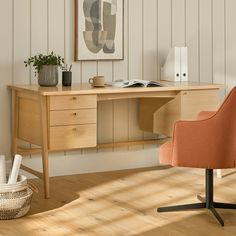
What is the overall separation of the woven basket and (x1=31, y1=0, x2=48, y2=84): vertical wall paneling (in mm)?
1241

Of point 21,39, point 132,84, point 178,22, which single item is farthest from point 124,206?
point 178,22

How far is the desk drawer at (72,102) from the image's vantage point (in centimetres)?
445

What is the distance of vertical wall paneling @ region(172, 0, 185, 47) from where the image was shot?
556 centimetres

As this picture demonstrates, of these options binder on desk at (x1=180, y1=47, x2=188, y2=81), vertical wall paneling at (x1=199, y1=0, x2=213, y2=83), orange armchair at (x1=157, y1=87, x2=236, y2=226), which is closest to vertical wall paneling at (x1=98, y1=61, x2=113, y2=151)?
binder on desk at (x1=180, y1=47, x2=188, y2=81)

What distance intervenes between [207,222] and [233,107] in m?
0.66

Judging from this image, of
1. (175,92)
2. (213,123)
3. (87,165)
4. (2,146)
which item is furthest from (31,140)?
(213,123)

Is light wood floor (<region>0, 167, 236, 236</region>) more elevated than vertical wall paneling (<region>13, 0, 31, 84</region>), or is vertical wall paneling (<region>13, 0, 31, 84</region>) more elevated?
vertical wall paneling (<region>13, 0, 31, 84</region>)

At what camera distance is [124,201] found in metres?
4.34

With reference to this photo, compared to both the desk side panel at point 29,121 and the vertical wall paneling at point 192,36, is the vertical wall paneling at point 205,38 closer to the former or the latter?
the vertical wall paneling at point 192,36

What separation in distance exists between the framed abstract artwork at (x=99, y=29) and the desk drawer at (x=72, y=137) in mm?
750

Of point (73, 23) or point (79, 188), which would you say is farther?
point (73, 23)

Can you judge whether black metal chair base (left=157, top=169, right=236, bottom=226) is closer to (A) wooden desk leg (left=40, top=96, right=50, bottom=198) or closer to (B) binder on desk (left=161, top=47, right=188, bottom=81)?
(A) wooden desk leg (left=40, top=96, right=50, bottom=198)

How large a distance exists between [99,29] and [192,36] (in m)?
0.89

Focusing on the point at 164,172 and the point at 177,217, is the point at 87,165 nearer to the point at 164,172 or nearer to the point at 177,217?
the point at 164,172
